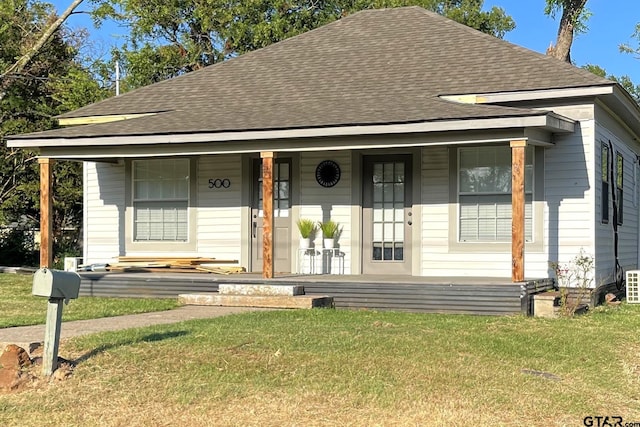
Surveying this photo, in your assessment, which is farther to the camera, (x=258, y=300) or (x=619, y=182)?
(x=619, y=182)

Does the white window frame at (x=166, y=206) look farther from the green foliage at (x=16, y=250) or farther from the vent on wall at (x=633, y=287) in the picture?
the green foliage at (x=16, y=250)

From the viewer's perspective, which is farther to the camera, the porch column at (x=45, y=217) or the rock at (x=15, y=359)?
the porch column at (x=45, y=217)

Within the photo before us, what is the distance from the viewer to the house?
12625 mm

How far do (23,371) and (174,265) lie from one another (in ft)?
25.9

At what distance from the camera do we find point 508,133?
11.6 m

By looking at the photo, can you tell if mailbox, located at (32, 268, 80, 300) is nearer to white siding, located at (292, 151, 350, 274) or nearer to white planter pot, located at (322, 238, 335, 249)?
white planter pot, located at (322, 238, 335, 249)

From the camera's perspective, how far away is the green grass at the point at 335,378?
595 cm

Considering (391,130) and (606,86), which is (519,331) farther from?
(606,86)

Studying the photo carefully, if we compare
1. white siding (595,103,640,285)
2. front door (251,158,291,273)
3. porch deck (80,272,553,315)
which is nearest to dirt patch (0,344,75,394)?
porch deck (80,272,553,315)

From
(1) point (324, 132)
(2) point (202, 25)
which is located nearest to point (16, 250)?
(2) point (202, 25)

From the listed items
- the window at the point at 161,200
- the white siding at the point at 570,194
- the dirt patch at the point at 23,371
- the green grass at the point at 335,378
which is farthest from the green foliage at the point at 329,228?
the dirt patch at the point at 23,371

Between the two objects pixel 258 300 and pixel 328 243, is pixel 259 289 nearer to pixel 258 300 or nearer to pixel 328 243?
pixel 258 300

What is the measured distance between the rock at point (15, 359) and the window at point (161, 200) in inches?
325

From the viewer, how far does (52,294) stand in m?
6.82
